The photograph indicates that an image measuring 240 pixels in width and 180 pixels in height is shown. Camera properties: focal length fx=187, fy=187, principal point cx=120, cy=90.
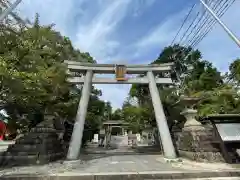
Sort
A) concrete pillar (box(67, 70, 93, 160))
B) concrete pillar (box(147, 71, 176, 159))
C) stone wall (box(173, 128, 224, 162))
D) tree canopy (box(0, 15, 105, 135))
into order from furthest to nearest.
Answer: concrete pillar (box(147, 71, 176, 159))
concrete pillar (box(67, 70, 93, 160))
stone wall (box(173, 128, 224, 162))
tree canopy (box(0, 15, 105, 135))

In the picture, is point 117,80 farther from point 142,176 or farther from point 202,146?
point 142,176

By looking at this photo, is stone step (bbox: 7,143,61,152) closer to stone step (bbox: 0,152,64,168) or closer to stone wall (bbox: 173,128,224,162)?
stone step (bbox: 0,152,64,168)

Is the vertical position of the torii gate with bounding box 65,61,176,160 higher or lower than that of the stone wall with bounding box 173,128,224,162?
higher

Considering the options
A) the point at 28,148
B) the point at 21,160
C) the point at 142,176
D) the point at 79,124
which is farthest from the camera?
the point at 79,124

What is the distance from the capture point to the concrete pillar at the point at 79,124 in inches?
367

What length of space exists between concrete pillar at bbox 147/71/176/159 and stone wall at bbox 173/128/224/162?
0.86 meters

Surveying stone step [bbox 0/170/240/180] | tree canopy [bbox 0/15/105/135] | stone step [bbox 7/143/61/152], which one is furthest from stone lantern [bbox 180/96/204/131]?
stone step [bbox 7/143/61/152]

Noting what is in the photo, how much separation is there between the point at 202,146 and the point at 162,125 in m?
2.24

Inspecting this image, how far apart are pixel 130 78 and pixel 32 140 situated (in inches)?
254

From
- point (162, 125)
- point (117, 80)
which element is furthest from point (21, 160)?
point (162, 125)

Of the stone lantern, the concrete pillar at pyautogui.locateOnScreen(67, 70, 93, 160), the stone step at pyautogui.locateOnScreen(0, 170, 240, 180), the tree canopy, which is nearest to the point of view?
the stone step at pyautogui.locateOnScreen(0, 170, 240, 180)

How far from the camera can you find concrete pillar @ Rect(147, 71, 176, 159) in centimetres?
952

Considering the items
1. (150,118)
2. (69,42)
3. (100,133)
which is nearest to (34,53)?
(69,42)

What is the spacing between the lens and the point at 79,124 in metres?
10.1
